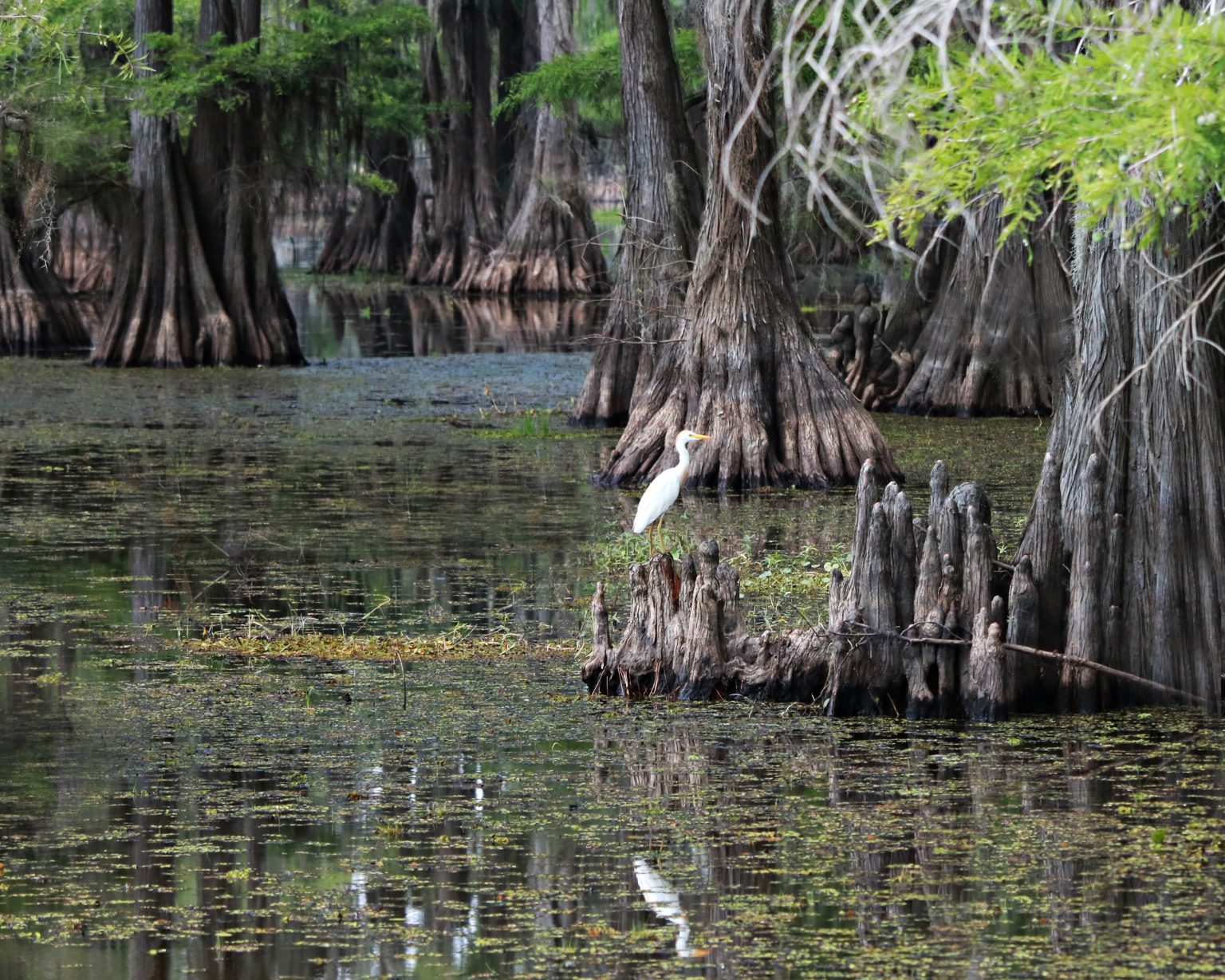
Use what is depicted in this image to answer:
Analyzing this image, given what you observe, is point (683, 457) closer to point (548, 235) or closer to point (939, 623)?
point (939, 623)

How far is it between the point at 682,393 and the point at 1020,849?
818 centimetres

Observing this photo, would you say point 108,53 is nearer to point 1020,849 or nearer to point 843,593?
point 843,593

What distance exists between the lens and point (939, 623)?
690cm

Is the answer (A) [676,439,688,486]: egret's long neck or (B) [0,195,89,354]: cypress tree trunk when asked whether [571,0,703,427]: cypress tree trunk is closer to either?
(A) [676,439,688,486]: egret's long neck

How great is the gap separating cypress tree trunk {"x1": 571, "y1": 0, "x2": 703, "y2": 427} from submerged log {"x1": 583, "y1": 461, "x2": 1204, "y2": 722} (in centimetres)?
756

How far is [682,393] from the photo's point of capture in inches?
527

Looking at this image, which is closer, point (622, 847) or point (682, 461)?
point (622, 847)

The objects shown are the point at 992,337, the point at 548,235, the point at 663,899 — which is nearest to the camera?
the point at 663,899

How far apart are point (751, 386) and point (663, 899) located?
8.37m

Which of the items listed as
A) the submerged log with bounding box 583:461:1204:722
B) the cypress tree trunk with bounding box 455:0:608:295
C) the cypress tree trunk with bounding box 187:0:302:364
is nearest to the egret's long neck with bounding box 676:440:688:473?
the submerged log with bounding box 583:461:1204:722

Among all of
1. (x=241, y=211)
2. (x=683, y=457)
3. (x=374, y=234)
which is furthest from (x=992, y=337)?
(x=374, y=234)

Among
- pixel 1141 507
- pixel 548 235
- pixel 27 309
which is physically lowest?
pixel 1141 507

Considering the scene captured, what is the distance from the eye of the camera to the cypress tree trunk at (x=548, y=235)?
37000 mm

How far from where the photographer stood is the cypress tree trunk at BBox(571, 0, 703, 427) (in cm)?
1470
